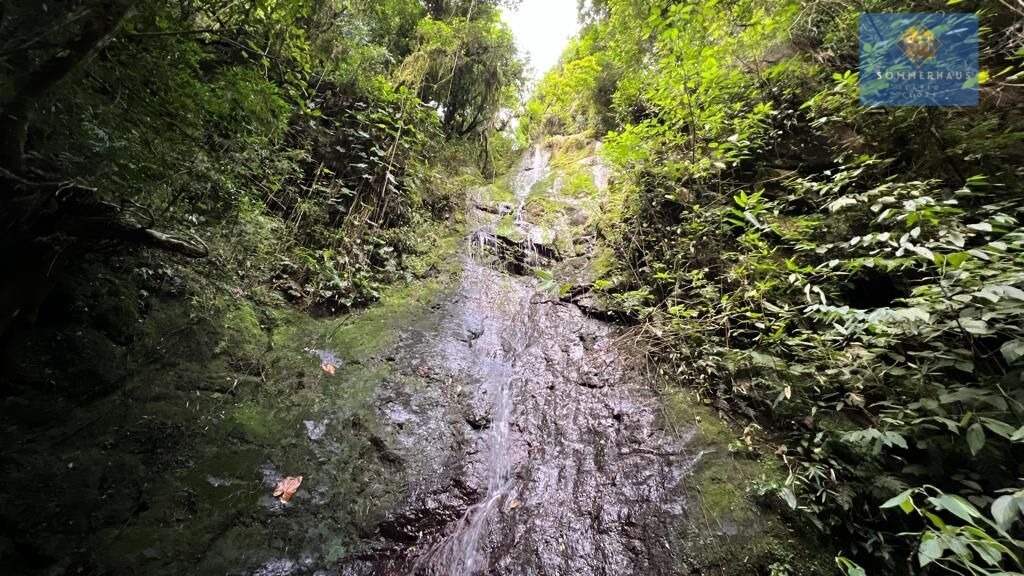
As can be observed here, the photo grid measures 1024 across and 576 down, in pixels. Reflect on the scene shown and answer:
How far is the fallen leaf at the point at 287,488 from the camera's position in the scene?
2842 mm

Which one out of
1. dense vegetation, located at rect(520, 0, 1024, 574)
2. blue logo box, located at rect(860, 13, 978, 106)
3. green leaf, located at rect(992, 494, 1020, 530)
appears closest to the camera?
green leaf, located at rect(992, 494, 1020, 530)

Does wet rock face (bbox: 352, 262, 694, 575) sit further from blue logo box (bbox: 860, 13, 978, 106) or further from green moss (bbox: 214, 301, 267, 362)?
blue logo box (bbox: 860, 13, 978, 106)

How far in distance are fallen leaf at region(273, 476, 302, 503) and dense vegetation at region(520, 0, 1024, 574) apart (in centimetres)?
388

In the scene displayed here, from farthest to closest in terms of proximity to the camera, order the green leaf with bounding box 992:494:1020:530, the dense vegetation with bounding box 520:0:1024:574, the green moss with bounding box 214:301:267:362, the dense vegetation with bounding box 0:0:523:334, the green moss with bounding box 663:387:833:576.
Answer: the green moss with bounding box 214:301:267:362 → the green moss with bounding box 663:387:833:576 → the dense vegetation with bounding box 520:0:1024:574 → the dense vegetation with bounding box 0:0:523:334 → the green leaf with bounding box 992:494:1020:530

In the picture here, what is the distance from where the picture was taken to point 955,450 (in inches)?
83.4

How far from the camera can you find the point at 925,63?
3.30m

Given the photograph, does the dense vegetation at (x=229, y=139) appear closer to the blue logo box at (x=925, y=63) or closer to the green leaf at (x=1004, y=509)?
the green leaf at (x=1004, y=509)

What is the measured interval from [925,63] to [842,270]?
7.23 feet

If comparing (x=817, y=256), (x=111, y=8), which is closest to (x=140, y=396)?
(x=111, y=8)

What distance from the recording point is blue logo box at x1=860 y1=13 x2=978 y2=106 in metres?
3.22

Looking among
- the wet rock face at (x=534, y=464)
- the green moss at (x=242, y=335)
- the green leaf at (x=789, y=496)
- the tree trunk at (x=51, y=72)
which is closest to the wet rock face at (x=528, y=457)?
the wet rock face at (x=534, y=464)

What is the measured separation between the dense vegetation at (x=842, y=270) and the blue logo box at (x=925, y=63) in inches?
5.5

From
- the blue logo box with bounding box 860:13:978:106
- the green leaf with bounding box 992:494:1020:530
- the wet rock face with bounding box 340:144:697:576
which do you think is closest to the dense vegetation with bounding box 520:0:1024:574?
the green leaf with bounding box 992:494:1020:530

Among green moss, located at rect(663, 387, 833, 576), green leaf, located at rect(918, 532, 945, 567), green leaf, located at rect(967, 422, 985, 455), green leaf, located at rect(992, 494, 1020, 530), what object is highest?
green leaf, located at rect(967, 422, 985, 455)
